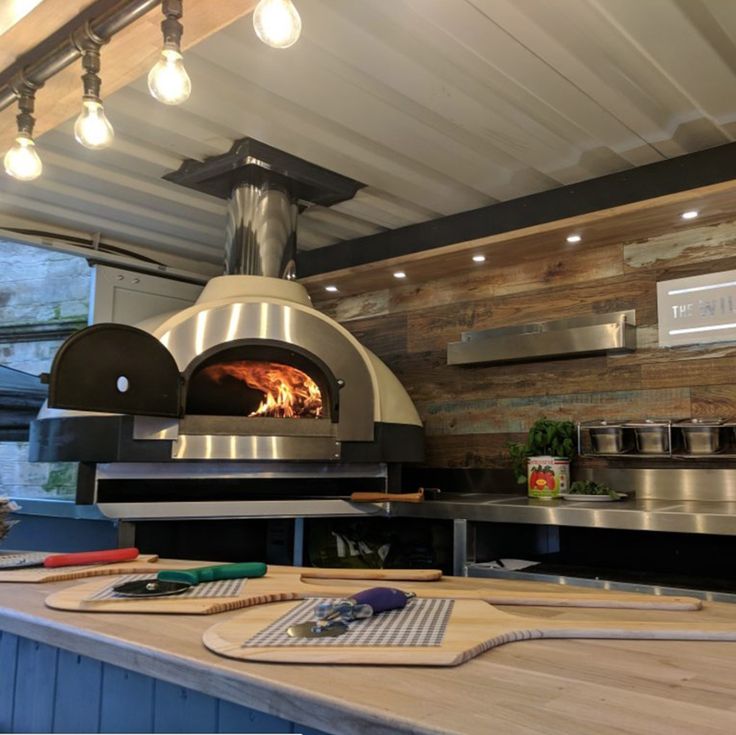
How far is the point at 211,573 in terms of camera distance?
4.10 feet

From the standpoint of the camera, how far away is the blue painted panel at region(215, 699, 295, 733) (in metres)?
0.79

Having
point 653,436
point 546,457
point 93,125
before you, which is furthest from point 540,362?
point 93,125

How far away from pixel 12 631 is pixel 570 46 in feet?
5.98

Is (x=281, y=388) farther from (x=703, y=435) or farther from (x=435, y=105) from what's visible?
(x=703, y=435)

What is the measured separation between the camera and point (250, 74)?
2059mm

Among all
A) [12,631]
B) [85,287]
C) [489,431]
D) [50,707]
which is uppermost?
[85,287]

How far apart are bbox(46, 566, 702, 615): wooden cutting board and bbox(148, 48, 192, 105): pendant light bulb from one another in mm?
890

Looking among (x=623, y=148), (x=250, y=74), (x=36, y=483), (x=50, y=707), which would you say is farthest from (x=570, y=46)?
(x=36, y=483)

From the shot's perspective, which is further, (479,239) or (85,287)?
(85,287)

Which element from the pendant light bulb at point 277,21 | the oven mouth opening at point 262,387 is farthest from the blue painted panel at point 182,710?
the oven mouth opening at point 262,387

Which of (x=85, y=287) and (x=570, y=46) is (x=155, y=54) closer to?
(x=570, y=46)

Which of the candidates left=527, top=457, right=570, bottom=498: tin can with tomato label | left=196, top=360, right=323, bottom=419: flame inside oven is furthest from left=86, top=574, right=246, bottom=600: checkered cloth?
left=527, top=457, right=570, bottom=498: tin can with tomato label

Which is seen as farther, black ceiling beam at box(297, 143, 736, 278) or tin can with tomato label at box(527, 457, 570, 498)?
tin can with tomato label at box(527, 457, 570, 498)

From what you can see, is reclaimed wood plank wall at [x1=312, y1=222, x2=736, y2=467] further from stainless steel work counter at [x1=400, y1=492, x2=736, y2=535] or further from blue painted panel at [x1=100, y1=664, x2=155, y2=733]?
blue painted panel at [x1=100, y1=664, x2=155, y2=733]
